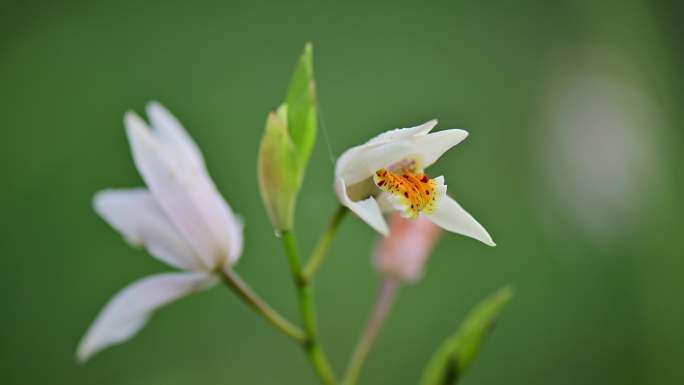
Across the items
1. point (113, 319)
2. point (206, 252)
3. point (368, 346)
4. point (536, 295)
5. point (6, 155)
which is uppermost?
point (206, 252)

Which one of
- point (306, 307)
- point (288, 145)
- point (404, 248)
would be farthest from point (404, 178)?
point (404, 248)

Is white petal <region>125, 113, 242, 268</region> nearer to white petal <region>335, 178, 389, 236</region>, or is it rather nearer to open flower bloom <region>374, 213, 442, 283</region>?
white petal <region>335, 178, 389, 236</region>

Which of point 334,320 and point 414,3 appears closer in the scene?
point 334,320

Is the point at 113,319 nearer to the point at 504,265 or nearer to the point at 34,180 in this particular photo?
the point at 34,180

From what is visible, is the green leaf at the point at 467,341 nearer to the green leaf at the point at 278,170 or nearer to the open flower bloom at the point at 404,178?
the open flower bloom at the point at 404,178

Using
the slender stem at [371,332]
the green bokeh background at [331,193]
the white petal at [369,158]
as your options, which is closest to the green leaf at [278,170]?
the white petal at [369,158]

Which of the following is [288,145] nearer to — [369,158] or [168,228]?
[369,158]

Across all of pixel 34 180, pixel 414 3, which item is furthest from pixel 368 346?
pixel 414 3
